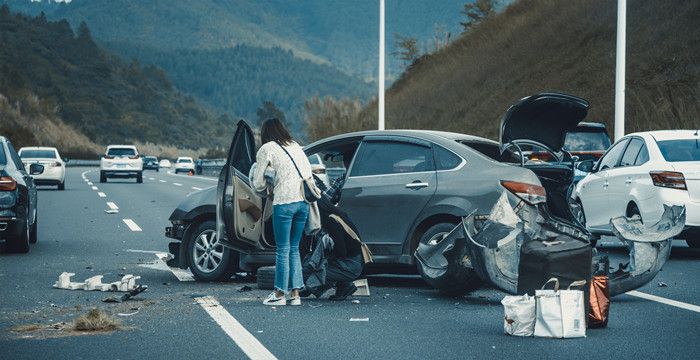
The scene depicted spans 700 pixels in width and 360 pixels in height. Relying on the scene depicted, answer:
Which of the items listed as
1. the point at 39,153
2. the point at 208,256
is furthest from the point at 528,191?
the point at 39,153

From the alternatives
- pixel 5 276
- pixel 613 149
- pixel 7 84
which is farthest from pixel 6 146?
pixel 7 84

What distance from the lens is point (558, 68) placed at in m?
45.9

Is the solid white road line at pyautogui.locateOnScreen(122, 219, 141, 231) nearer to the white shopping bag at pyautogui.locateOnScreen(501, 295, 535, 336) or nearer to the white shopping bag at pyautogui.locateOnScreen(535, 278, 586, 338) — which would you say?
the white shopping bag at pyautogui.locateOnScreen(501, 295, 535, 336)

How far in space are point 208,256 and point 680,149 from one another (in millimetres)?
6493

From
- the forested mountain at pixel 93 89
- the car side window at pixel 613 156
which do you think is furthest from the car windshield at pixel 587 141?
the forested mountain at pixel 93 89

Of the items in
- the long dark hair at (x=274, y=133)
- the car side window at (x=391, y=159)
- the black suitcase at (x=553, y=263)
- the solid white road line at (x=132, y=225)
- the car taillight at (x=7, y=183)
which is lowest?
the solid white road line at (x=132, y=225)

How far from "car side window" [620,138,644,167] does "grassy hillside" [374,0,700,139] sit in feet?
41.6

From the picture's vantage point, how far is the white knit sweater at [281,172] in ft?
34.3

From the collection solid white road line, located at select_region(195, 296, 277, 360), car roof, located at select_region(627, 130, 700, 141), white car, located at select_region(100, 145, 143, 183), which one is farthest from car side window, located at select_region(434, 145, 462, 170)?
white car, located at select_region(100, 145, 143, 183)

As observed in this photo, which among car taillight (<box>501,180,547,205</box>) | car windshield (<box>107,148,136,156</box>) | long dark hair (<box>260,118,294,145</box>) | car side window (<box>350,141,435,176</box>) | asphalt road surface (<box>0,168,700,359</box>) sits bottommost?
asphalt road surface (<box>0,168,700,359</box>)

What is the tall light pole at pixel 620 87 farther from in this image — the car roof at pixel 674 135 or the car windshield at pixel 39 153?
the car windshield at pixel 39 153

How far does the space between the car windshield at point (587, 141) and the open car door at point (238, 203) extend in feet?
39.8

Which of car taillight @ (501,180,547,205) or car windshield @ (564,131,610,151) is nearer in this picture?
car taillight @ (501,180,547,205)

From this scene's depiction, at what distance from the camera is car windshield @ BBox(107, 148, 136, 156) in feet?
165
